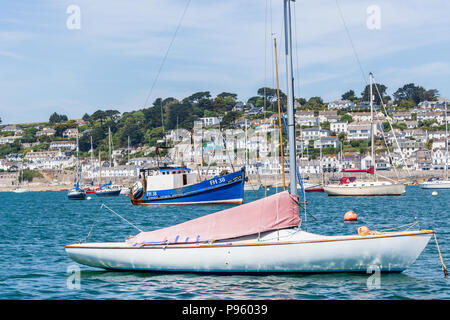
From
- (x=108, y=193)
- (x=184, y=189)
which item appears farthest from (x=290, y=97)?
(x=108, y=193)

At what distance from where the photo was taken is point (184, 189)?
5544cm

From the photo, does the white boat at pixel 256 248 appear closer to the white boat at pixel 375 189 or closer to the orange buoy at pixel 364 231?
the orange buoy at pixel 364 231

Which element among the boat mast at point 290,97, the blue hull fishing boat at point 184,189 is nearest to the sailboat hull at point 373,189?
the blue hull fishing boat at point 184,189

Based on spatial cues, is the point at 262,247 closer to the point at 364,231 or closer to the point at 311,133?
the point at 364,231

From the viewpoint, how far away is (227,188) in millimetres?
53594

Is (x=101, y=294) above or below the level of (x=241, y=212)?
below

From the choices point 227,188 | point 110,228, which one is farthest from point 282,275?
point 227,188

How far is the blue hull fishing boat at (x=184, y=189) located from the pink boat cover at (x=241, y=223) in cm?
3534

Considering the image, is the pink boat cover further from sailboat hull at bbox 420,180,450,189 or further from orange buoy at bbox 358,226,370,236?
sailboat hull at bbox 420,180,450,189

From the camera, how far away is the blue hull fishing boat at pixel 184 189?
53.5 metres
